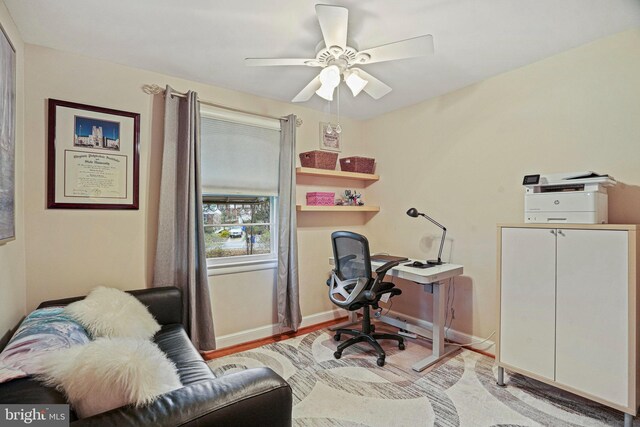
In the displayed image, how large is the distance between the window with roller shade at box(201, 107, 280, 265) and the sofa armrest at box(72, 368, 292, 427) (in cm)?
186

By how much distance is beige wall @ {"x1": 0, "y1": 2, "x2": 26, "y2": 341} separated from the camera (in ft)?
5.37

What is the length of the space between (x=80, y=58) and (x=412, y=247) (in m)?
3.32

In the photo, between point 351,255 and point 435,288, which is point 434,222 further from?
point 351,255

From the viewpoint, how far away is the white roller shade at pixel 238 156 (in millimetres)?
2762

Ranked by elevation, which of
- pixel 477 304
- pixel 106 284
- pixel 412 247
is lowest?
pixel 477 304

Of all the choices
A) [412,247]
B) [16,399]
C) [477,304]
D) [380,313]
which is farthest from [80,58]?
[477,304]

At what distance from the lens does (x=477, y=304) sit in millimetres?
2814

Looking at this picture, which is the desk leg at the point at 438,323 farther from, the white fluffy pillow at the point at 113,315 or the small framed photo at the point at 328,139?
the white fluffy pillow at the point at 113,315

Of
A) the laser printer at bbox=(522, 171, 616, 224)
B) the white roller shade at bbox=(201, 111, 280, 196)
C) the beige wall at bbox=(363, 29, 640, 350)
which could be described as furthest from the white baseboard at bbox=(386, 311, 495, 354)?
the white roller shade at bbox=(201, 111, 280, 196)

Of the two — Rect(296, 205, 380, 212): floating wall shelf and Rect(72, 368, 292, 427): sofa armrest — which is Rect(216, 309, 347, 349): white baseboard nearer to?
Rect(296, 205, 380, 212): floating wall shelf

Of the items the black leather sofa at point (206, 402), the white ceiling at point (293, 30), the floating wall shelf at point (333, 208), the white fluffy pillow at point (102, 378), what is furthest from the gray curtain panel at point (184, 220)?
the black leather sofa at point (206, 402)

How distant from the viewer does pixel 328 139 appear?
3.57 meters

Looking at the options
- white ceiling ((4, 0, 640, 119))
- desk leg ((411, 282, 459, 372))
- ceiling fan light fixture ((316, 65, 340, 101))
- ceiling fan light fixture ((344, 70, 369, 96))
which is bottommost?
desk leg ((411, 282, 459, 372))

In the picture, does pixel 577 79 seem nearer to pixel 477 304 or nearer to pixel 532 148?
pixel 532 148
